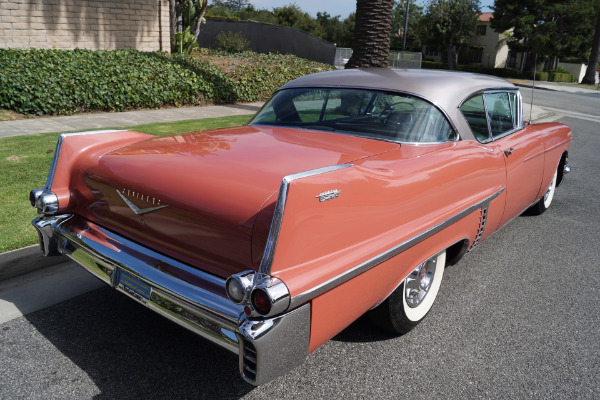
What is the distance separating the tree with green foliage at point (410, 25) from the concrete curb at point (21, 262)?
171 ft

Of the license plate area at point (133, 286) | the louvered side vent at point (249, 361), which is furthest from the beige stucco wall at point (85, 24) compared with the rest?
the louvered side vent at point (249, 361)

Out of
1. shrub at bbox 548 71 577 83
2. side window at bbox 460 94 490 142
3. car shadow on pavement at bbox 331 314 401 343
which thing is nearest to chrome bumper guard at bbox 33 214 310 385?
car shadow on pavement at bbox 331 314 401 343

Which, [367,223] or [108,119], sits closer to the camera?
[367,223]

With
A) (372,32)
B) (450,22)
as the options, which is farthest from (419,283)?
(450,22)

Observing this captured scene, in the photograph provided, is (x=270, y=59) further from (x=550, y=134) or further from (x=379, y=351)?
(x=379, y=351)

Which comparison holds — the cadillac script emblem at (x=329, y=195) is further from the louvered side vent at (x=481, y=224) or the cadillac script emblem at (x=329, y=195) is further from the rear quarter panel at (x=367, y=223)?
the louvered side vent at (x=481, y=224)

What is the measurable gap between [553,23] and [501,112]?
1655 inches

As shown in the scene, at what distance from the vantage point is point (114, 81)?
33.0ft

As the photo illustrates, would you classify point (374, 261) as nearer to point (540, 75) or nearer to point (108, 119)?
point (108, 119)

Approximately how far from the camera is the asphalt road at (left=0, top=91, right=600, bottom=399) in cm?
250

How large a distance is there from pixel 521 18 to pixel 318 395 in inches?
1748

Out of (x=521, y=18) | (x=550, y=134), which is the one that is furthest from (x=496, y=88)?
(x=521, y=18)

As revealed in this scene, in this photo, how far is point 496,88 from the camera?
4215mm

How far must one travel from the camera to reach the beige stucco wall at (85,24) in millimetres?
11430
